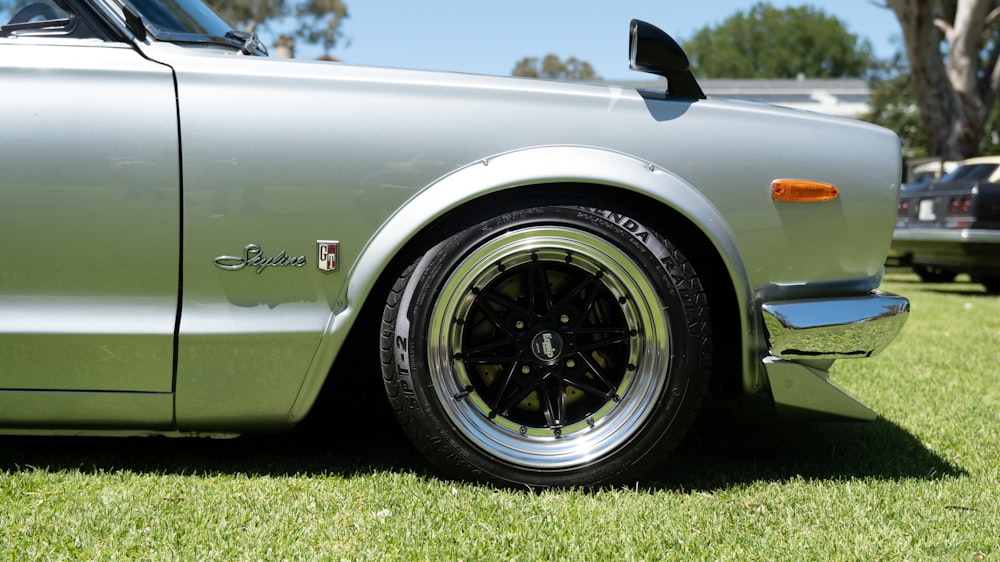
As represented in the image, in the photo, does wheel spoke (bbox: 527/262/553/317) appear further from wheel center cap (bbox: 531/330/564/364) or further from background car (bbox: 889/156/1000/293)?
background car (bbox: 889/156/1000/293)

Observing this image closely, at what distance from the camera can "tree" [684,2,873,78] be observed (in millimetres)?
76125

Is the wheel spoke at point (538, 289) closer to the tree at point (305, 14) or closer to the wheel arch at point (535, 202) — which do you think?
the wheel arch at point (535, 202)

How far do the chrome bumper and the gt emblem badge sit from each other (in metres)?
1.14

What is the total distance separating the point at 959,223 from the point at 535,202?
23.7 ft

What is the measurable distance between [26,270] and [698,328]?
1.73 m

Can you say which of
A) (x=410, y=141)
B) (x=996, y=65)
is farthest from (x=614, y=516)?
(x=996, y=65)

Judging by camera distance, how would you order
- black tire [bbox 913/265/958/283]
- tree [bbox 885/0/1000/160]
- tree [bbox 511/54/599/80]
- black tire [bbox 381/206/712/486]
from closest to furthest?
black tire [bbox 381/206/712/486], black tire [bbox 913/265/958/283], tree [bbox 885/0/1000/160], tree [bbox 511/54/599/80]

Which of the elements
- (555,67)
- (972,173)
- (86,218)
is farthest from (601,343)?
(555,67)

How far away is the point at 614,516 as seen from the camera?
7.12ft

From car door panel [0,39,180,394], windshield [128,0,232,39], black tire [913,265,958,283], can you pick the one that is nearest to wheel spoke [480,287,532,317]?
car door panel [0,39,180,394]

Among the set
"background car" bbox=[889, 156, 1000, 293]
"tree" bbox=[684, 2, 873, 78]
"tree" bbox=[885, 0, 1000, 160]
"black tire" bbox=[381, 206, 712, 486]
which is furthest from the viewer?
"tree" bbox=[684, 2, 873, 78]

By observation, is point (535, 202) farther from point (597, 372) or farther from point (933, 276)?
point (933, 276)

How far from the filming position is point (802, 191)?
2350 millimetres

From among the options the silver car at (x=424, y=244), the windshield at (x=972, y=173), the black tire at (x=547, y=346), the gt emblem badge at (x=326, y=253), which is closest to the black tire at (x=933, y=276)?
the windshield at (x=972, y=173)
